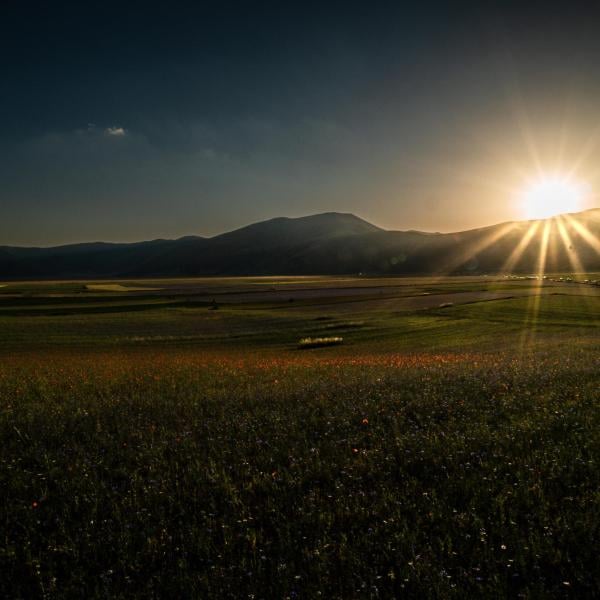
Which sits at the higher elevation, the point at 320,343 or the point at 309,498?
the point at 309,498

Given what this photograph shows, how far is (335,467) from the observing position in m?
7.10

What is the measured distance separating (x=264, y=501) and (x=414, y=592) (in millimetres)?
2517

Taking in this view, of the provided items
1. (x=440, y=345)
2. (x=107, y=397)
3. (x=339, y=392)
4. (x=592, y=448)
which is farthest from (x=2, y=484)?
(x=440, y=345)

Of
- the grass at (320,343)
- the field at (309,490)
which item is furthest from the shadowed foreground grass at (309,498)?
the grass at (320,343)

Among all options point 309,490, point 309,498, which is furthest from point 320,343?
point 309,498

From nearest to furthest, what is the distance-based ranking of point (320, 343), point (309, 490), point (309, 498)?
point (309, 498)
point (309, 490)
point (320, 343)

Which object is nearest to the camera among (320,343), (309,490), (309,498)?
(309,498)

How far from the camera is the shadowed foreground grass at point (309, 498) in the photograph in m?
4.70

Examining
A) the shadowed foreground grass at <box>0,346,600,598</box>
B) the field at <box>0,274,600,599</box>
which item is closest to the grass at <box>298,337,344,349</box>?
the field at <box>0,274,600,599</box>

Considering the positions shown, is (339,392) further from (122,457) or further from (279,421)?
(122,457)

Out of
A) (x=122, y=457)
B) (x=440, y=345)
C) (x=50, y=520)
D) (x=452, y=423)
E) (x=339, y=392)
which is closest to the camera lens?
(x=50, y=520)

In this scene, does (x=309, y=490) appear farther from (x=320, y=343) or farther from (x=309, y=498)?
(x=320, y=343)

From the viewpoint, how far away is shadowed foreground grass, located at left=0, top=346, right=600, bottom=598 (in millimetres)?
4703

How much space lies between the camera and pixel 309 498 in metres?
6.15
